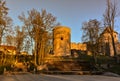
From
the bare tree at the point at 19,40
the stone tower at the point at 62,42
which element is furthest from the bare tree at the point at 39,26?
the stone tower at the point at 62,42

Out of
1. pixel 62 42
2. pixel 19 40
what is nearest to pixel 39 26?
pixel 19 40

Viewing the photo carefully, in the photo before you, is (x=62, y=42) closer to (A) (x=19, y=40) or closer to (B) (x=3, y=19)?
(A) (x=19, y=40)

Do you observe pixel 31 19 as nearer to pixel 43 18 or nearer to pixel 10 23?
pixel 43 18

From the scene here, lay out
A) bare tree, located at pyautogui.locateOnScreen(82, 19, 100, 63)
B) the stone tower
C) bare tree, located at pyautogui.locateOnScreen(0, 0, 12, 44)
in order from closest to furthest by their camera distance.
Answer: bare tree, located at pyautogui.locateOnScreen(0, 0, 12, 44)
bare tree, located at pyautogui.locateOnScreen(82, 19, 100, 63)
the stone tower

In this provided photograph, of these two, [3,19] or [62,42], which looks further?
[62,42]

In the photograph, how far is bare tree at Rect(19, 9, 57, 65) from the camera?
34.4 meters

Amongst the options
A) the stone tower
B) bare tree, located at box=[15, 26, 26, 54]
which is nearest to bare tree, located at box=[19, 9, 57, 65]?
bare tree, located at box=[15, 26, 26, 54]

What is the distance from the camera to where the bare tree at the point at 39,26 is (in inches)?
1353

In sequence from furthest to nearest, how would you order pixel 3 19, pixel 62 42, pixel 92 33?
pixel 62 42 < pixel 92 33 < pixel 3 19

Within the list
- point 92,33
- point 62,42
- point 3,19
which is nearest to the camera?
point 3,19

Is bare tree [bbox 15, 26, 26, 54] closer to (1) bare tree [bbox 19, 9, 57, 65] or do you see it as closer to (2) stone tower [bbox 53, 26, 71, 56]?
(1) bare tree [bbox 19, 9, 57, 65]

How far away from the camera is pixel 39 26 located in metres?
34.5

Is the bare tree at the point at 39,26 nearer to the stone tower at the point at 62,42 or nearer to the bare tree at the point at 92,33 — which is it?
the bare tree at the point at 92,33

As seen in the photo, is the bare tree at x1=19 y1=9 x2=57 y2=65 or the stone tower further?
the stone tower
